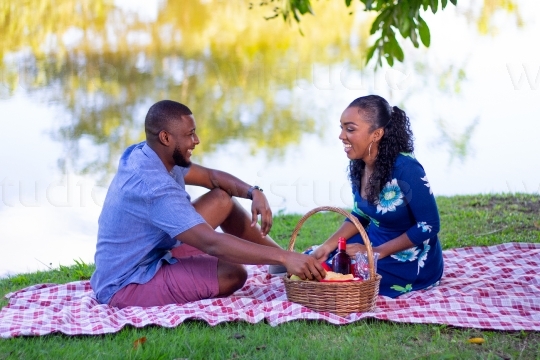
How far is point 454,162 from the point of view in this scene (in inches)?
402

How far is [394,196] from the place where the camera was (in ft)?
Result: 15.3

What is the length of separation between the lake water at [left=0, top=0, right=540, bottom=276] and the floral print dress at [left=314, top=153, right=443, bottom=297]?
2733 mm

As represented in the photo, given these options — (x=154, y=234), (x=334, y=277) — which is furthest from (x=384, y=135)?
(x=154, y=234)

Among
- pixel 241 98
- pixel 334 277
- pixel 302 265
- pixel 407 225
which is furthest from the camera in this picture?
pixel 241 98

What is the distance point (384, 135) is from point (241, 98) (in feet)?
30.0

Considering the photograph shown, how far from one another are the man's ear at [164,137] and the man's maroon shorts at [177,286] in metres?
0.68

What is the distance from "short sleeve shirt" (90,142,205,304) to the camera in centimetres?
422

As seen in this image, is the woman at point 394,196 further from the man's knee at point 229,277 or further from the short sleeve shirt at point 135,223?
the short sleeve shirt at point 135,223

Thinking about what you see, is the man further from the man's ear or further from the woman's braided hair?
the woman's braided hair

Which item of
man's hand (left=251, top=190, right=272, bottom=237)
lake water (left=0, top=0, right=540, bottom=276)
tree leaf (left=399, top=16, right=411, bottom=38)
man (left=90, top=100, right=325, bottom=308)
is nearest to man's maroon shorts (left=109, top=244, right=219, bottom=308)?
man (left=90, top=100, right=325, bottom=308)

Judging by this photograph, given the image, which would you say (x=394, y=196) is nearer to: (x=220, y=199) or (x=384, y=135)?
(x=384, y=135)

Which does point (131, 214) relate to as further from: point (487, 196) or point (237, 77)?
point (237, 77)

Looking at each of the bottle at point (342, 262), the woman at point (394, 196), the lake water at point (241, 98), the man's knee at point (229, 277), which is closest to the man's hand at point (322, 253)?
the woman at point (394, 196)

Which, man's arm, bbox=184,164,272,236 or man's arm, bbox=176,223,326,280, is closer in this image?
man's arm, bbox=176,223,326,280
